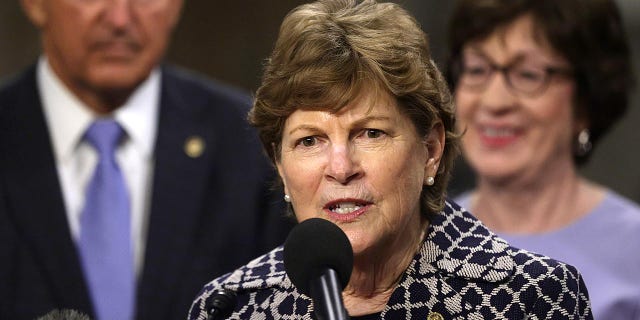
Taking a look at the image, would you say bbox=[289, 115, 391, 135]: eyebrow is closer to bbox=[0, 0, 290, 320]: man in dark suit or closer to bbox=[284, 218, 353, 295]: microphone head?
bbox=[284, 218, 353, 295]: microphone head

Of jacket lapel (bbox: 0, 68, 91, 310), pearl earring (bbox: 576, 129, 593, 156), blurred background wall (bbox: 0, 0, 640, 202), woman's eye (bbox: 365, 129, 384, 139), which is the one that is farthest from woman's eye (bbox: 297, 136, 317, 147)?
pearl earring (bbox: 576, 129, 593, 156)

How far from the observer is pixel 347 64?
3.05 m

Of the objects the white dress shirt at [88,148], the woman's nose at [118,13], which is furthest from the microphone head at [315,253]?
the woman's nose at [118,13]

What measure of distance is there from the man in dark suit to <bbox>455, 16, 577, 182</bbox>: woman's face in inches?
40.5

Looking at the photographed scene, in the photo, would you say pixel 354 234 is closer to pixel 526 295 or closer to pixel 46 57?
pixel 526 295

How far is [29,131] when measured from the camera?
413 cm

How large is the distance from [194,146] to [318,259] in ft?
5.45

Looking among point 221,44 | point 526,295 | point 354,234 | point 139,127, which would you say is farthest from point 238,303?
point 221,44

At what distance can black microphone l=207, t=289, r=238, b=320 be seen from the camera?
308 cm

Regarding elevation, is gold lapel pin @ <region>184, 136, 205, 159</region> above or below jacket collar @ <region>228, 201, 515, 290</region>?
below

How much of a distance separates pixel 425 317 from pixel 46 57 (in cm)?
173

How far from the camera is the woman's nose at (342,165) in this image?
9.85 ft

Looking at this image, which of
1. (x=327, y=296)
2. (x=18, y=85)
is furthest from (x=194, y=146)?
(x=327, y=296)

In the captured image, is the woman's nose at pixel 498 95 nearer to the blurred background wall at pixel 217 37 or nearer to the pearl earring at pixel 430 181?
the blurred background wall at pixel 217 37
